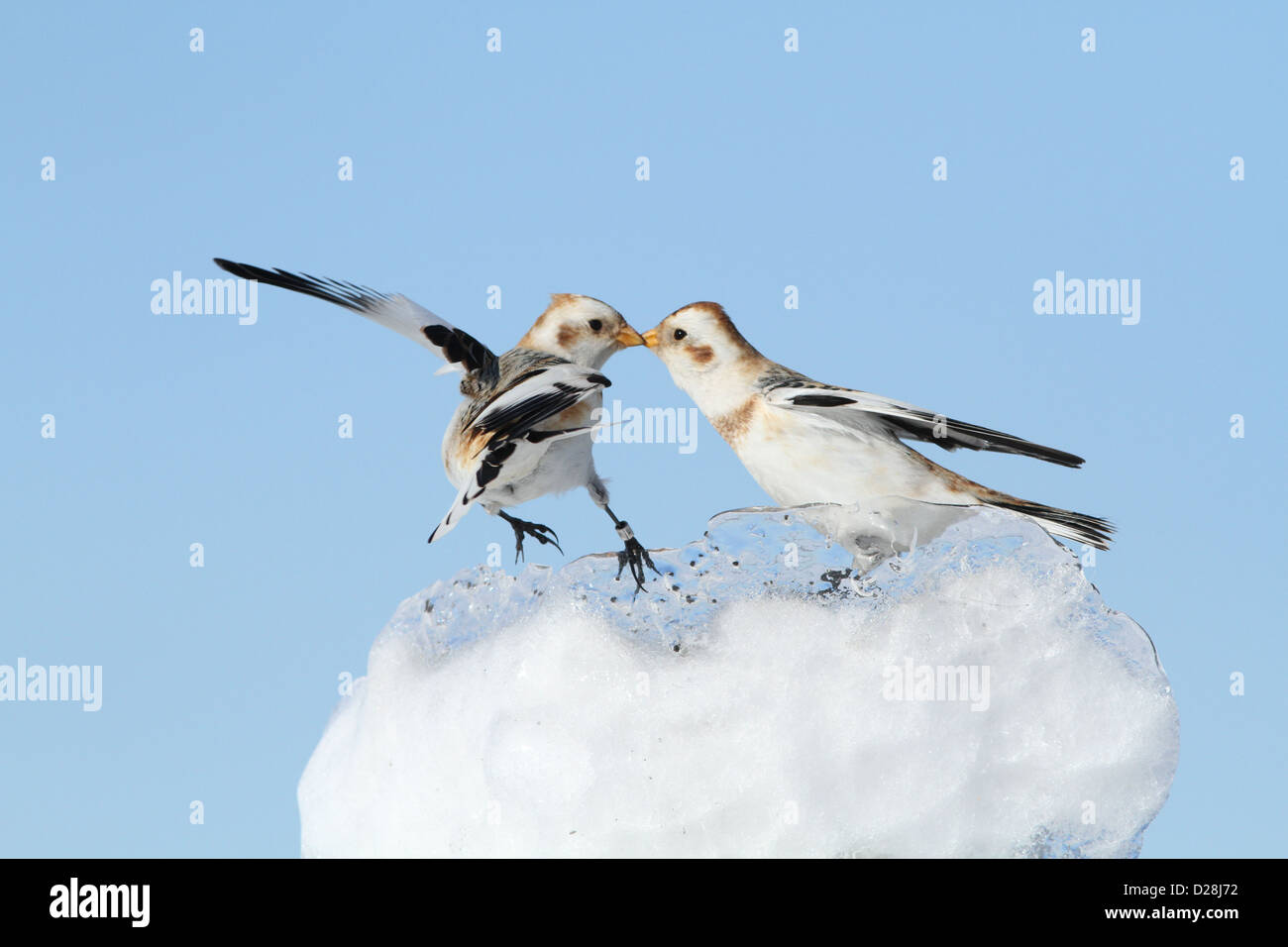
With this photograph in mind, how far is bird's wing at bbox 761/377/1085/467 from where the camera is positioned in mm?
3652

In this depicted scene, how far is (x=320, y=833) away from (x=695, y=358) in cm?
196

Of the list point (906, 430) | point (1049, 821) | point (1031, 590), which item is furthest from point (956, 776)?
point (906, 430)

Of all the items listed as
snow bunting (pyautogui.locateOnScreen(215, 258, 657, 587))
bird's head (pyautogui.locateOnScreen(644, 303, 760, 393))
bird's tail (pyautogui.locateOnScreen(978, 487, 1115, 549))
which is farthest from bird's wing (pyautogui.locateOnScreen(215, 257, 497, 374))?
bird's tail (pyautogui.locateOnScreen(978, 487, 1115, 549))

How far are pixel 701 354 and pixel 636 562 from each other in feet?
2.51

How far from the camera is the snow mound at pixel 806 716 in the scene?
310 cm

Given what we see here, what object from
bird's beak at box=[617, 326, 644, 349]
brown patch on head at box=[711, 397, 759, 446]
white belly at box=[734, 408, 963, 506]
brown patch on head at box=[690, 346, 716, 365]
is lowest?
white belly at box=[734, 408, 963, 506]

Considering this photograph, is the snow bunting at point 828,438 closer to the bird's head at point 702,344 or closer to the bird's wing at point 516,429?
the bird's head at point 702,344

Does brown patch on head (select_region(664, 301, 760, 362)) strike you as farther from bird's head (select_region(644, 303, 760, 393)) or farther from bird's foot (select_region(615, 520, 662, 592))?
bird's foot (select_region(615, 520, 662, 592))

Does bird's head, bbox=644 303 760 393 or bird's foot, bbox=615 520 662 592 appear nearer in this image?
bird's foot, bbox=615 520 662 592

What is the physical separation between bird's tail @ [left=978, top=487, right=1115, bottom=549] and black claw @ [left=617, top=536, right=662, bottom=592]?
1058 millimetres

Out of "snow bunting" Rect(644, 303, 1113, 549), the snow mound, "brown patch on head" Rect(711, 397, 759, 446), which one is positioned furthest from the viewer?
"brown patch on head" Rect(711, 397, 759, 446)

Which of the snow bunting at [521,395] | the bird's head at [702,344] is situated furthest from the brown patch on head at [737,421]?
the snow bunting at [521,395]
